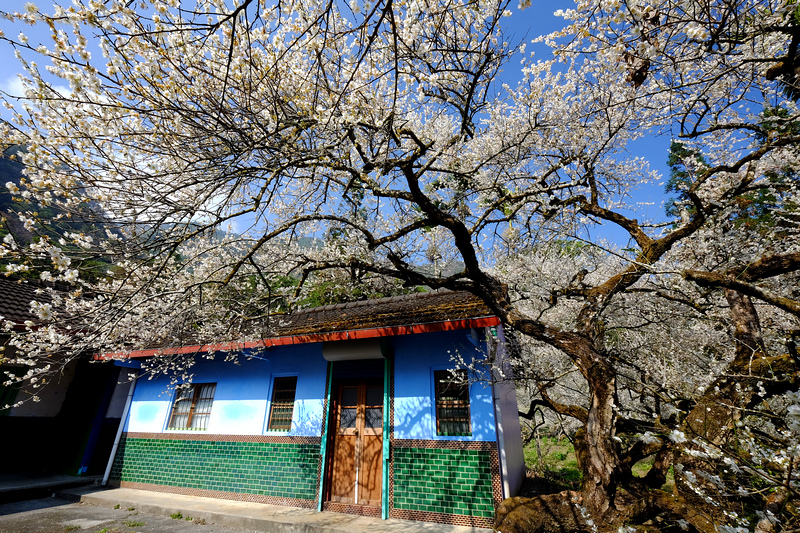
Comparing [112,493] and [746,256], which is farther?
[112,493]

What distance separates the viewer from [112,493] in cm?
798

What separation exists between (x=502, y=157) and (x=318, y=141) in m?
4.63

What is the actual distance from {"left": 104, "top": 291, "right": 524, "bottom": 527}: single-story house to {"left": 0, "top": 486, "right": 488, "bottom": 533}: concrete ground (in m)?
0.35

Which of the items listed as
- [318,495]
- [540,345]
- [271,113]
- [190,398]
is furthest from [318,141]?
[540,345]

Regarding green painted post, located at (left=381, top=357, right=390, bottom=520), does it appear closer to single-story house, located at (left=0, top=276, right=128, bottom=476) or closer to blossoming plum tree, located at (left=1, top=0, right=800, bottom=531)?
blossoming plum tree, located at (left=1, top=0, right=800, bottom=531)

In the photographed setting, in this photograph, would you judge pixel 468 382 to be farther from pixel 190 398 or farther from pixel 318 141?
pixel 190 398

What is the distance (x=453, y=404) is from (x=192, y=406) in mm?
6640

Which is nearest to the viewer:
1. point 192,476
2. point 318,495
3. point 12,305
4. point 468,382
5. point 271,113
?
point 271,113

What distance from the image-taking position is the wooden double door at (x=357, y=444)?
22.1 feet

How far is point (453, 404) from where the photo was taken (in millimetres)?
6527

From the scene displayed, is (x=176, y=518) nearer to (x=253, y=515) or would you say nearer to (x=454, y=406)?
(x=253, y=515)

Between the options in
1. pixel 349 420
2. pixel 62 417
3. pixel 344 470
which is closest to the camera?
pixel 344 470

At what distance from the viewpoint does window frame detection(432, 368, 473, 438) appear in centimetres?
630

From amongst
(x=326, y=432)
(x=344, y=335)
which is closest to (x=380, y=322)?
(x=344, y=335)
